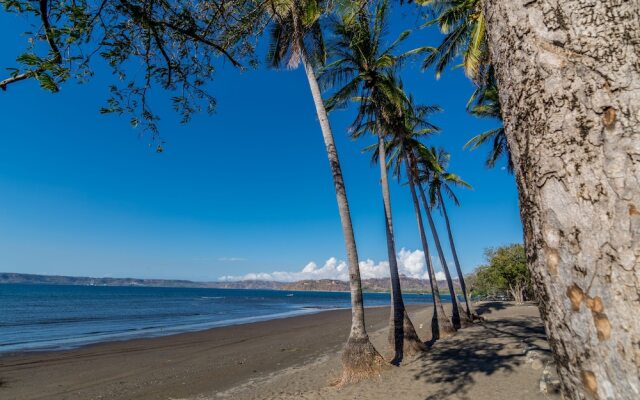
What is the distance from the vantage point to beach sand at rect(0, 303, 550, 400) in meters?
7.46

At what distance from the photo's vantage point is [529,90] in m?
0.98

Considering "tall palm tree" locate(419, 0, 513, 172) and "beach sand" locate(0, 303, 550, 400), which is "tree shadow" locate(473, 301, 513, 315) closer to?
"beach sand" locate(0, 303, 550, 400)

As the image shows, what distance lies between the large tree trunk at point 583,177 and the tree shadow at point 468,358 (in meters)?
7.28

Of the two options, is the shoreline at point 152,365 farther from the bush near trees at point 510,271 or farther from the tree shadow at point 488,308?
the bush near trees at point 510,271

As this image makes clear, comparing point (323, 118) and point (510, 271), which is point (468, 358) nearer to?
point (323, 118)

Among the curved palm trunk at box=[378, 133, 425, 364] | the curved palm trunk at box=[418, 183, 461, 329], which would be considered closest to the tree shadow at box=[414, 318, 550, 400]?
the curved palm trunk at box=[378, 133, 425, 364]

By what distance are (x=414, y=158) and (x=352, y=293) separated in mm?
11393

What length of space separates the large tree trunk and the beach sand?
7285 mm

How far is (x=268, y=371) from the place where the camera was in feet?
38.6

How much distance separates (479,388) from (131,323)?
98.8 ft

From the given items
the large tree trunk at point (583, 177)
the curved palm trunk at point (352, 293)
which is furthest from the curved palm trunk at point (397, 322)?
the large tree trunk at point (583, 177)

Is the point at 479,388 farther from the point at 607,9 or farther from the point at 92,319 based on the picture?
the point at 92,319

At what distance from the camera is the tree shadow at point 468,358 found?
7477 mm

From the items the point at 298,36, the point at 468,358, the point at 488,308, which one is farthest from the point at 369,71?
the point at 488,308
